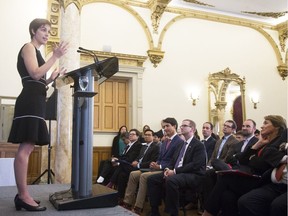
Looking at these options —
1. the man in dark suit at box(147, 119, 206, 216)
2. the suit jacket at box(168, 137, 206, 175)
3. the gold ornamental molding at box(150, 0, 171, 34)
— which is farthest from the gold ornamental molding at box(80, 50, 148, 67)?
the suit jacket at box(168, 137, 206, 175)

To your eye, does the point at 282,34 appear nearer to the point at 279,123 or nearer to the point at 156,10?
the point at 156,10

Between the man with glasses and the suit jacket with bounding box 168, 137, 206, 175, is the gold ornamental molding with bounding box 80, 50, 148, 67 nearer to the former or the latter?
the man with glasses

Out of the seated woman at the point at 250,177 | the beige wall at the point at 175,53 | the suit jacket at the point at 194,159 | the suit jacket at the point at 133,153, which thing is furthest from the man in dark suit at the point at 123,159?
the seated woman at the point at 250,177

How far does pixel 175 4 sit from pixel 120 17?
1.47 meters

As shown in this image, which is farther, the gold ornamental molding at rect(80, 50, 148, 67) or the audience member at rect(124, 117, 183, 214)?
the gold ornamental molding at rect(80, 50, 148, 67)

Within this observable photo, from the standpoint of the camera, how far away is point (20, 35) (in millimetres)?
6574

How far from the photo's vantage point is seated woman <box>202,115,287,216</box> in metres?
2.64

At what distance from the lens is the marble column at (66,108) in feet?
15.9

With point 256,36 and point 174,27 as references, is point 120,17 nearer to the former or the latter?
point 174,27

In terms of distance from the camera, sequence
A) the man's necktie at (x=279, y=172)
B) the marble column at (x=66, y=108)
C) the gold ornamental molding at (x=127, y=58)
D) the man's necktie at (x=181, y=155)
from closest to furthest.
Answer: the man's necktie at (x=279, y=172), the man's necktie at (x=181, y=155), the marble column at (x=66, y=108), the gold ornamental molding at (x=127, y=58)

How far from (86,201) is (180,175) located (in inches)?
62.3

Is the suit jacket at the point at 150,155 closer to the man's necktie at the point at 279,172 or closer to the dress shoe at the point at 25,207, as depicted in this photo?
the man's necktie at the point at 279,172

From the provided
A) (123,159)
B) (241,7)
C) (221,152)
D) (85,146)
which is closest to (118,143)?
(123,159)

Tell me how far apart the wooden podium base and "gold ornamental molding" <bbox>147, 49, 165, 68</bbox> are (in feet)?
18.3
